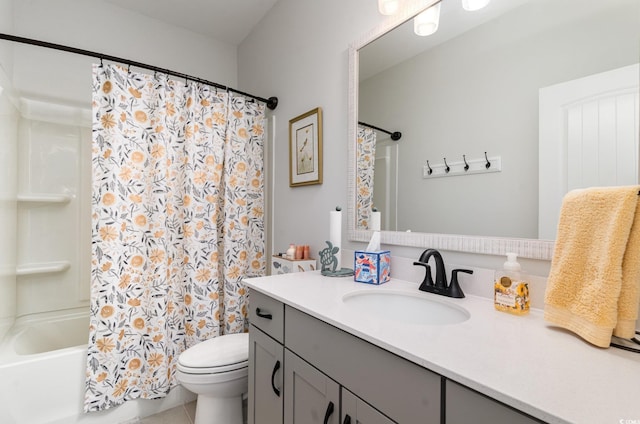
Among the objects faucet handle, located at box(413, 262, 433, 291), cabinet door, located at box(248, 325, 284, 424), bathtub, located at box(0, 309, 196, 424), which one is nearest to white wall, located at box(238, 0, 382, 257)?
faucet handle, located at box(413, 262, 433, 291)

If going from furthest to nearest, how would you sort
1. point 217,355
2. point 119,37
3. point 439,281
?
point 119,37, point 217,355, point 439,281

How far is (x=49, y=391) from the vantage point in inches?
59.9

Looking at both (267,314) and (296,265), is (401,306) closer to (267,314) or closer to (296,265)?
(267,314)

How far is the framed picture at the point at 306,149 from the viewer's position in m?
1.73

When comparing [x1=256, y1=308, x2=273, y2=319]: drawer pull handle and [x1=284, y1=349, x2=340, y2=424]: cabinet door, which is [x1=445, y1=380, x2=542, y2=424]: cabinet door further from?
[x1=256, y1=308, x2=273, y2=319]: drawer pull handle

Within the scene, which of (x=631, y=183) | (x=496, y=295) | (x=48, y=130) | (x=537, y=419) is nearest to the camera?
(x=537, y=419)

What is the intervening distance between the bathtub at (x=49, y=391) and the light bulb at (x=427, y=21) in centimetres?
230

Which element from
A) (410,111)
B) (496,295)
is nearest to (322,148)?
(410,111)

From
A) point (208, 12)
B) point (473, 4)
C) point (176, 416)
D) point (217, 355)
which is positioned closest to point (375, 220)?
point (473, 4)

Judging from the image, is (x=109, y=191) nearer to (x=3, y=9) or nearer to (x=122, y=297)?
(x=122, y=297)

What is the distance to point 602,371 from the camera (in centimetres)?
55

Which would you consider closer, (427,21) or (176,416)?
(427,21)

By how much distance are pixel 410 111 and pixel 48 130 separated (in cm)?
248

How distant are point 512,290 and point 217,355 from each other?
4.50 feet
